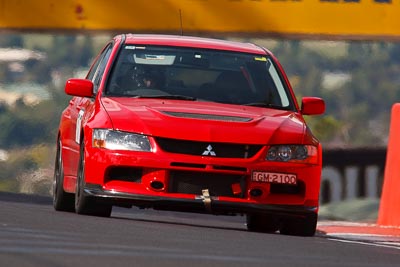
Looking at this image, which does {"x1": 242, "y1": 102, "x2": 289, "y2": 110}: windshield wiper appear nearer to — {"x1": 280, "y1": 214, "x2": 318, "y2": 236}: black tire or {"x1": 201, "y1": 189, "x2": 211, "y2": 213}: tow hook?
{"x1": 280, "y1": 214, "x2": 318, "y2": 236}: black tire

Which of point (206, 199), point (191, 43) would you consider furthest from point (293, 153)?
point (191, 43)

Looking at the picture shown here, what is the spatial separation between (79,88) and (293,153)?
1812mm

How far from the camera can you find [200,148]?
40.2 ft

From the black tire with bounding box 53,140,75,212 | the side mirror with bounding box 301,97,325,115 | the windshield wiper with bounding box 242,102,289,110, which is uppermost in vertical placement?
the windshield wiper with bounding box 242,102,289,110

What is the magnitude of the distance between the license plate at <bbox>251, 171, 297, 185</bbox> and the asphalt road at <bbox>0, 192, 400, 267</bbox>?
390mm

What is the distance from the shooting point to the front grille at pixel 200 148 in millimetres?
12234

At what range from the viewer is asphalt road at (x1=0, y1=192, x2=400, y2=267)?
371 inches

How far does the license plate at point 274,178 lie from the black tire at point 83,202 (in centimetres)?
114

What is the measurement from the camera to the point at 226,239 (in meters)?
11.2

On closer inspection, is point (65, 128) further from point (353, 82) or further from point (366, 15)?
point (353, 82)

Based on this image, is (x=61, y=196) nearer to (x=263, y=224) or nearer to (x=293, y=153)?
(x=263, y=224)

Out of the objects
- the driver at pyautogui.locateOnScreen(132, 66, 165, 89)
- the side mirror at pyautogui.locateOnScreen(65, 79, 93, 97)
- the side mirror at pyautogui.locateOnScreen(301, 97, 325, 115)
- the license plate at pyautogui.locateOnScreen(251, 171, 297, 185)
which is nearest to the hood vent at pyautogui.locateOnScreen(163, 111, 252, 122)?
the license plate at pyautogui.locateOnScreen(251, 171, 297, 185)

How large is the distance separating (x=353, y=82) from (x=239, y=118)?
20617 millimetres

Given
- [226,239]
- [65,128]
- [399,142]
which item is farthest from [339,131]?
[226,239]
